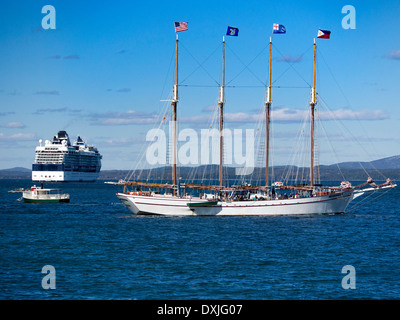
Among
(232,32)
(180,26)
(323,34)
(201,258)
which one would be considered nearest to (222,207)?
(232,32)

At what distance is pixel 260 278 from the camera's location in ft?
112

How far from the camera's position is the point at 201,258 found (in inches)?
1626

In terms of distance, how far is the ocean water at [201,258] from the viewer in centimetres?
3109

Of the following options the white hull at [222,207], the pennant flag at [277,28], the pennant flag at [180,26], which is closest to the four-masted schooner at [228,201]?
the white hull at [222,207]

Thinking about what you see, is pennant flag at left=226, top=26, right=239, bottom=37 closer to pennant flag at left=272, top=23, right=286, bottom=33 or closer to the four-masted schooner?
pennant flag at left=272, top=23, right=286, bottom=33

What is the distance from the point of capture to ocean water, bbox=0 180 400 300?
31.1m

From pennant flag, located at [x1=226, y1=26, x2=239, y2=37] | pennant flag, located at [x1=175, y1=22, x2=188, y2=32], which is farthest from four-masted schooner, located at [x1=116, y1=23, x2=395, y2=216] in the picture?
pennant flag, located at [x1=226, y1=26, x2=239, y2=37]

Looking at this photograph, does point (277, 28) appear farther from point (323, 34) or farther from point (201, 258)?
point (201, 258)

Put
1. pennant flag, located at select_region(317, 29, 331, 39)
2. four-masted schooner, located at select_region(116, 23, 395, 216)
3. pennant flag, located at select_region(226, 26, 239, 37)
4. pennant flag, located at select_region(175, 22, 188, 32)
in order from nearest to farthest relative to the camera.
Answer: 1. four-masted schooner, located at select_region(116, 23, 395, 216)
2. pennant flag, located at select_region(175, 22, 188, 32)
3. pennant flag, located at select_region(226, 26, 239, 37)
4. pennant flag, located at select_region(317, 29, 331, 39)

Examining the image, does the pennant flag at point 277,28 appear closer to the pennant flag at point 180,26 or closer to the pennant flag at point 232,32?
the pennant flag at point 232,32
